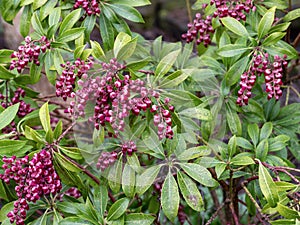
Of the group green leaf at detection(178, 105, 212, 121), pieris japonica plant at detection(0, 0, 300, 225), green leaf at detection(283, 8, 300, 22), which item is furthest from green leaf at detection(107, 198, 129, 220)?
green leaf at detection(283, 8, 300, 22)

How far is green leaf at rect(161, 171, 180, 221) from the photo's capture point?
1360 mm

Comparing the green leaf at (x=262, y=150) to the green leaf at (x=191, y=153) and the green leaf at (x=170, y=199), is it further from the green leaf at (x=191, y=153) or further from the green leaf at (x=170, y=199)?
the green leaf at (x=170, y=199)

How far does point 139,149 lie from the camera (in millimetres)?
1414

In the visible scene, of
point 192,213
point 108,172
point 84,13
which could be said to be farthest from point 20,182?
point 192,213

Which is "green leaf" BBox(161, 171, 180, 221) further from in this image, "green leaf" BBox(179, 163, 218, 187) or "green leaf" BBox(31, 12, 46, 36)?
"green leaf" BBox(31, 12, 46, 36)

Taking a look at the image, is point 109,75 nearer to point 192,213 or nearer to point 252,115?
point 252,115

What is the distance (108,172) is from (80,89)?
0.86 feet

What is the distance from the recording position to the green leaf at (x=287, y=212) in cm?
127

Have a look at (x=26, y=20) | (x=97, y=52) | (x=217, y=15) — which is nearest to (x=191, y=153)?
(x=97, y=52)

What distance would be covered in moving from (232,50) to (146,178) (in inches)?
19.3

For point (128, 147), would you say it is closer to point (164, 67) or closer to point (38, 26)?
point (164, 67)

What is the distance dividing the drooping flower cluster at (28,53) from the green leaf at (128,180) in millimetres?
449

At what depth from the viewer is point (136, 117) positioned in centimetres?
135

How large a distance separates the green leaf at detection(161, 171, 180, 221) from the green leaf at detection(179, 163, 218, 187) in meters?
0.06
